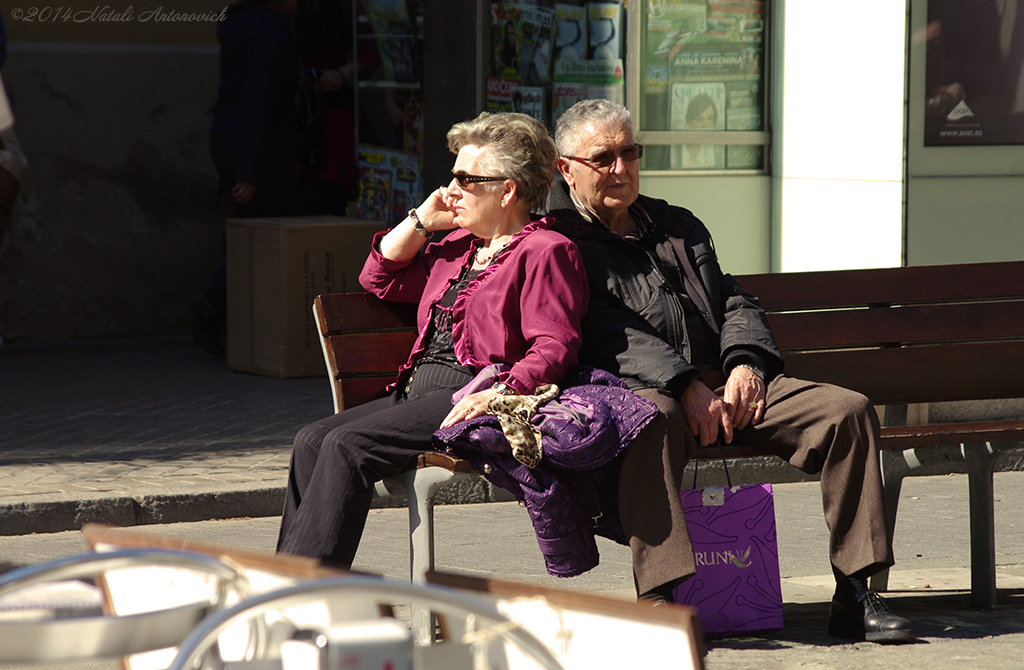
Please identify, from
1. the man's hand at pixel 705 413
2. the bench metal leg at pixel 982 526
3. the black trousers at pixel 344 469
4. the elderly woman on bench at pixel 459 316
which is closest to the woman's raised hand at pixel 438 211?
the elderly woman on bench at pixel 459 316

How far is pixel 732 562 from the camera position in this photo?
3.75 meters

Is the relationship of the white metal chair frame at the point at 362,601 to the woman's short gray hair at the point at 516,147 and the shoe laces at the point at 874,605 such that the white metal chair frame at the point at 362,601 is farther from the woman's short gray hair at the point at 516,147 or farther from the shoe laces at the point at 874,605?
the woman's short gray hair at the point at 516,147

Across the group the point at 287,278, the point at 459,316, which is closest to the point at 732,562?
the point at 459,316

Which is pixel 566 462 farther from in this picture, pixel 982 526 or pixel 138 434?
pixel 138 434

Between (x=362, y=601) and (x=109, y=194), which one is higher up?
(x=109, y=194)

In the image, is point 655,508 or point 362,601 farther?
point 655,508

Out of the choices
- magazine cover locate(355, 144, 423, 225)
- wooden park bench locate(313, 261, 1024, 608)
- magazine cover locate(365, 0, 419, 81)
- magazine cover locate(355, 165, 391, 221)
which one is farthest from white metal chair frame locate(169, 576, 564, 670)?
magazine cover locate(355, 165, 391, 221)

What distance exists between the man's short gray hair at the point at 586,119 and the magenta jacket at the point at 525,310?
29 cm

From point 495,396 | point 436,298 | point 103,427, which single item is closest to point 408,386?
point 436,298

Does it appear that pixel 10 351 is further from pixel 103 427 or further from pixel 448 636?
pixel 448 636

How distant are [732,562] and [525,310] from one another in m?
0.88

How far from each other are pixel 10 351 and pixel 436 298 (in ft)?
19.4

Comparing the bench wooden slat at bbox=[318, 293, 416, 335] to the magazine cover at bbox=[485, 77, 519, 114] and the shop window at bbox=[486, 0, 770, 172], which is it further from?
the magazine cover at bbox=[485, 77, 519, 114]

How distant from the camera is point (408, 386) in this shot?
3965 millimetres
